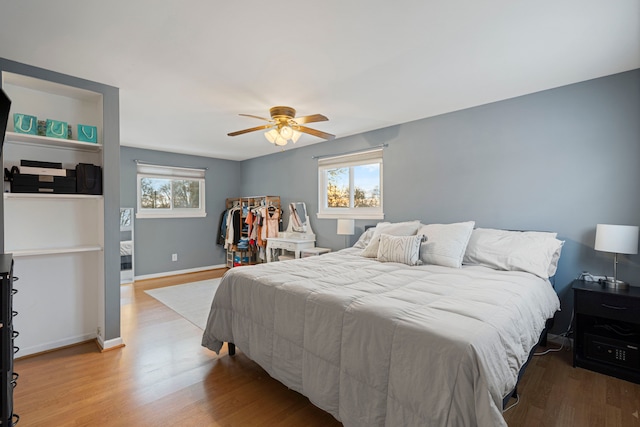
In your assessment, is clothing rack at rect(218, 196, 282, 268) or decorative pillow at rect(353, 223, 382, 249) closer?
decorative pillow at rect(353, 223, 382, 249)

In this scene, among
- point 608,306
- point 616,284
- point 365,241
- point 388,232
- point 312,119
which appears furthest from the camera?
point 365,241

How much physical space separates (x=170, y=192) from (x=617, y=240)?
642 cm

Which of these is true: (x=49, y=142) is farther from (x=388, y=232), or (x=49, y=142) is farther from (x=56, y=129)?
(x=388, y=232)

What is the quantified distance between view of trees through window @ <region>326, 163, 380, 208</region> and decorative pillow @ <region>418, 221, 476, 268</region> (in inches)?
57.3

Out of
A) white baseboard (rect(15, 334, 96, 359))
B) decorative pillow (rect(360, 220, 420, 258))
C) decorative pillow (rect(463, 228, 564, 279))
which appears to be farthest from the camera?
decorative pillow (rect(360, 220, 420, 258))

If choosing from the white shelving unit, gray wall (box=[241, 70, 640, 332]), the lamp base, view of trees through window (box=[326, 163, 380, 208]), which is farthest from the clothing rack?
the lamp base

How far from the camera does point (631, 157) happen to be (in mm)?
2473

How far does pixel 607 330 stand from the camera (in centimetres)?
236

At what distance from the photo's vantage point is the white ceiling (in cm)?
174

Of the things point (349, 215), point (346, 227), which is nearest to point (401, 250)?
point (346, 227)

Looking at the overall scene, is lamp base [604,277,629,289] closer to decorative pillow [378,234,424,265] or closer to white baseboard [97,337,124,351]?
decorative pillow [378,234,424,265]

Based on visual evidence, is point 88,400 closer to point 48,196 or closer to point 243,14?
point 48,196

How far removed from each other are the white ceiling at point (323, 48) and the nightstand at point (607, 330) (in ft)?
5.93

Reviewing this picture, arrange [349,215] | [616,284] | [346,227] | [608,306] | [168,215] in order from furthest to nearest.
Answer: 1. [168,215]
2. [349,215]
3. [346,227]
4. [616,284]
5. [608,306]
